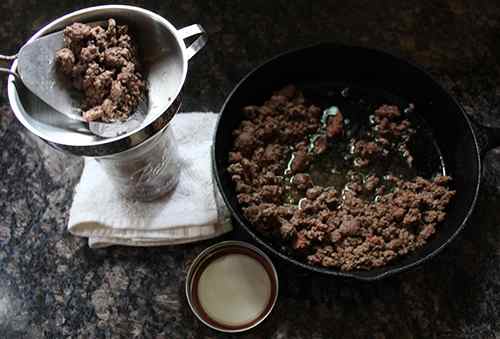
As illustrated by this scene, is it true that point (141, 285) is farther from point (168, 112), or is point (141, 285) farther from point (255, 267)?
point (168, 112)

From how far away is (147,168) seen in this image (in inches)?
45.4

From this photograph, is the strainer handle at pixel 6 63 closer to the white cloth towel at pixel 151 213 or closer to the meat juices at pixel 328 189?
the white cloth towel at pixel 151 213

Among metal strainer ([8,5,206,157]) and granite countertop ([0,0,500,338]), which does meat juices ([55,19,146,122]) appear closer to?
metal strainer ([8,5,206,157])

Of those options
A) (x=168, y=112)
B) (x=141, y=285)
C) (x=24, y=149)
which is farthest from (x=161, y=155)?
(x=24, y=149)

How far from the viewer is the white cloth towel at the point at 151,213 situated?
3.94 ft

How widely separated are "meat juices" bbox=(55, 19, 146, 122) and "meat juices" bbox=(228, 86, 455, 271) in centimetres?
31

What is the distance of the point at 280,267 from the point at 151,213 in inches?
12.4

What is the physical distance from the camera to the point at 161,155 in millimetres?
1158

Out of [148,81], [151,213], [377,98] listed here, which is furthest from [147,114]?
[377,98]

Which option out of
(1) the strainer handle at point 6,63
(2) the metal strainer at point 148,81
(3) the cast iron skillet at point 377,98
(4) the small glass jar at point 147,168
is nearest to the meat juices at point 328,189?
(3) the cast iron skillet at point 377,98

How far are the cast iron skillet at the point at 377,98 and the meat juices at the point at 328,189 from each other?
3cm

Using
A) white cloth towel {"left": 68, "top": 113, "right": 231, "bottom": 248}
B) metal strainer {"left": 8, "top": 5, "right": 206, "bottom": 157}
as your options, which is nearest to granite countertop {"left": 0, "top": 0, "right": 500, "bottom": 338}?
white cloth towel {"left": 68, "top": 113, "right": 231, "bottom": 248}

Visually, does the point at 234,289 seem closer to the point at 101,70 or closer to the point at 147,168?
the point at 147,168

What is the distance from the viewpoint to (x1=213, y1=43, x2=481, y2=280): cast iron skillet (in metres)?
1.14
